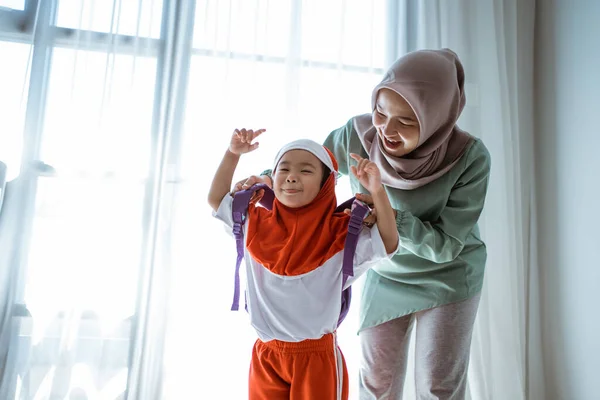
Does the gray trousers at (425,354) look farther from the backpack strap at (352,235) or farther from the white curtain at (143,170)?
the white curtain at (143,170)

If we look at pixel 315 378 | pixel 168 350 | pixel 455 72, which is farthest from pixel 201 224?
pixel 455 72

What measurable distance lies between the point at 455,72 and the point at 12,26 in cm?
162

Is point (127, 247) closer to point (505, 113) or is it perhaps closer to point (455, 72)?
point (455, 72)

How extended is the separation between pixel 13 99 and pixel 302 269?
136 cm

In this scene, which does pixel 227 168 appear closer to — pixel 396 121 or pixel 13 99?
pixel 396 121

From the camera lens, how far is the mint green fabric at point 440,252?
4.34ft

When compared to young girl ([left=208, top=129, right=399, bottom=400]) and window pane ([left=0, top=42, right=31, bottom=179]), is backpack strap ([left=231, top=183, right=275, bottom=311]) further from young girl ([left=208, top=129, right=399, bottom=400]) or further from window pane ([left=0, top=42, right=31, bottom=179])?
window pane ([left=0, top=42, right=31, bottom=179])

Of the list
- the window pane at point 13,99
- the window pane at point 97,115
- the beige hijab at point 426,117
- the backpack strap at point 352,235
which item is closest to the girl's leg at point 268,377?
the backpack strap at point 352,235

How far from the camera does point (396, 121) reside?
4.27ft

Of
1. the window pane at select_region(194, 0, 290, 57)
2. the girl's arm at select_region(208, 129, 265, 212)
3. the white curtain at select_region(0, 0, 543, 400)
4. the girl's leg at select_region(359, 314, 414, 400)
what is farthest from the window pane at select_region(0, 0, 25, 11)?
the girl's leg at select_region(359, 314, 414, 400)

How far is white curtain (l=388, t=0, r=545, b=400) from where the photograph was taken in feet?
6.84

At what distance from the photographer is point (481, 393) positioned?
201 centimetres

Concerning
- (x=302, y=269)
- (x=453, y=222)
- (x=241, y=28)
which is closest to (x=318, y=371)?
(x=302, y=269)

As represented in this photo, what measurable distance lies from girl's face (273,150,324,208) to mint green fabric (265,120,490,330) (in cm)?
22
